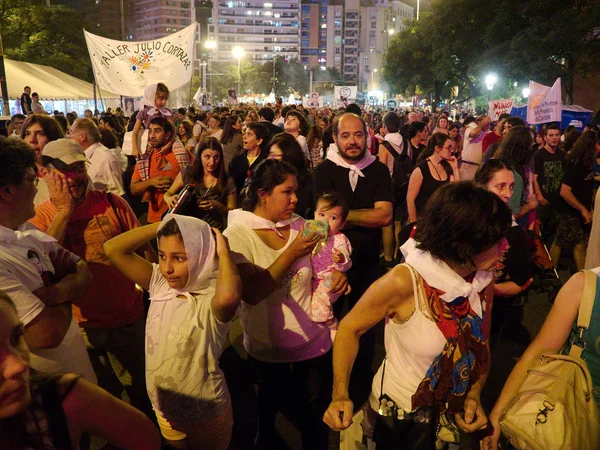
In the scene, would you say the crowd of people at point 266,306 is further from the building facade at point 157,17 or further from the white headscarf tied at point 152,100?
the building facade at point 157,17

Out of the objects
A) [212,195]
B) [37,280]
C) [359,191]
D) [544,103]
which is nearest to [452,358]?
[37,280]

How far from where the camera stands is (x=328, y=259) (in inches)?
138

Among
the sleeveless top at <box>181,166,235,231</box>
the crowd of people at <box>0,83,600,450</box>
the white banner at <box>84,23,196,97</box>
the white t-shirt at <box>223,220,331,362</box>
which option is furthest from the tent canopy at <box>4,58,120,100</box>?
the white t-shirt at <box>223,220,331,362</box>

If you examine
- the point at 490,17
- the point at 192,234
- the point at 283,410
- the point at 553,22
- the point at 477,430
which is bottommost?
the point at 283,410

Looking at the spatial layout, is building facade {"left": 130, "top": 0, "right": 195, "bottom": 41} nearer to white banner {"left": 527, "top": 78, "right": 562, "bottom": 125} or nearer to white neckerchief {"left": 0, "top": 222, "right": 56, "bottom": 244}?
white banner {"left": 527, "top": 78, "right": 562, "bottom": 125}

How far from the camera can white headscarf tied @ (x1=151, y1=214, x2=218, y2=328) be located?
2.54 meters

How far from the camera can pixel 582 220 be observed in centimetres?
661

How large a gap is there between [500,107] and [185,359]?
1543 centimetres

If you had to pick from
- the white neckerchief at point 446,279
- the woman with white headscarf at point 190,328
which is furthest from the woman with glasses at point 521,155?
the woman with white headscarf at point 190,328

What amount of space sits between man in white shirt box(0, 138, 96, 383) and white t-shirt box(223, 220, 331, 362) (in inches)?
35.6

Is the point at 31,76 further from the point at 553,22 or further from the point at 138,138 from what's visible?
the point at 553,22

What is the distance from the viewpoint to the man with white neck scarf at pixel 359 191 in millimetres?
4262

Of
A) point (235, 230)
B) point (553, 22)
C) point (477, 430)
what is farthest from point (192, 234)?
point (553, 22)

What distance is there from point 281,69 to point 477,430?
127 meters
